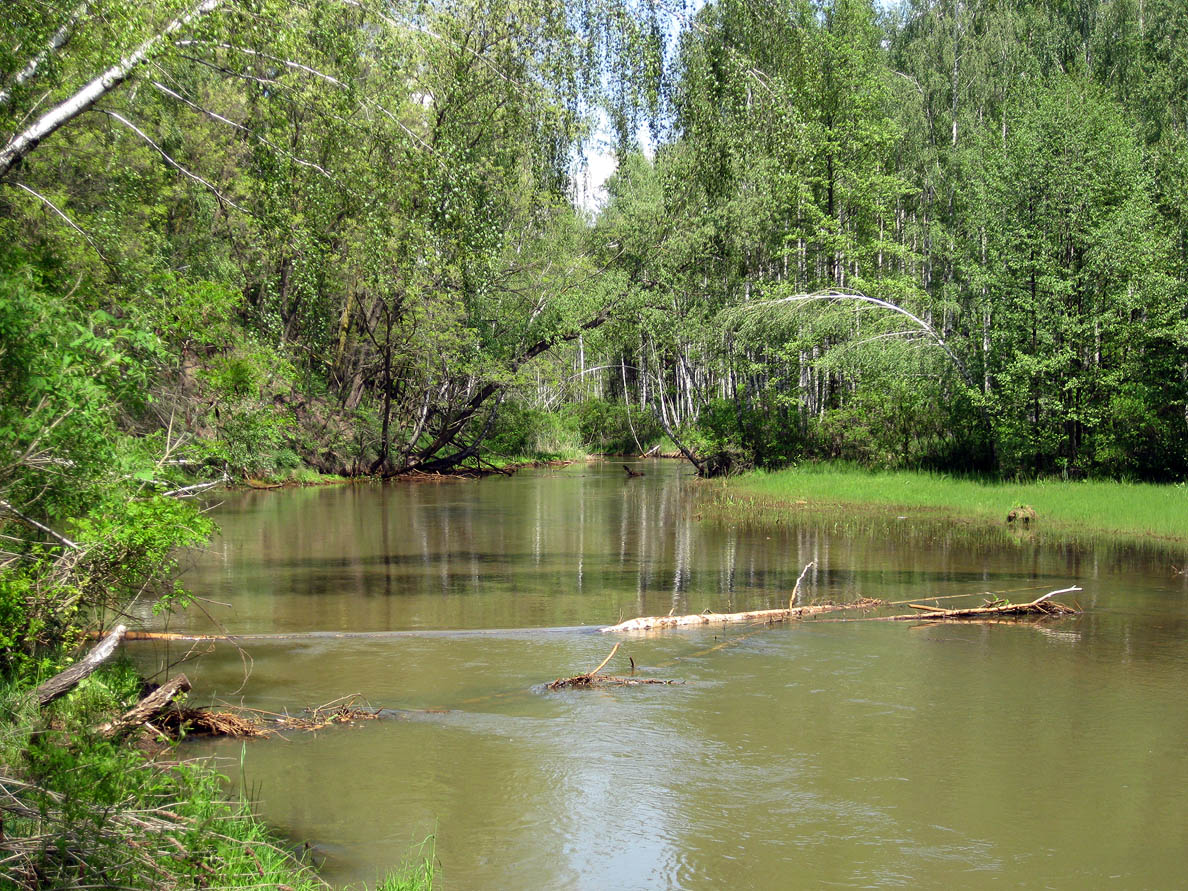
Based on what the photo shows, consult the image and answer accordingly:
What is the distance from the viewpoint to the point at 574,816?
21.1 ft

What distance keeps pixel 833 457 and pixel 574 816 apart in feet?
75.7

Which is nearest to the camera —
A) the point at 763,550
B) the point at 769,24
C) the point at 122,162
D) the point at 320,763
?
the point at 320,763

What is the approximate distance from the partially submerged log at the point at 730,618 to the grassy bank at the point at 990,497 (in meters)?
8.17

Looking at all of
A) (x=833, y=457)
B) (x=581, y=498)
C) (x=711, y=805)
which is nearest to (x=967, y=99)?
(x=833, y=457)

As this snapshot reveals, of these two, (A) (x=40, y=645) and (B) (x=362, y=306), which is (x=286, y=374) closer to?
(A) (x=40, y=645)

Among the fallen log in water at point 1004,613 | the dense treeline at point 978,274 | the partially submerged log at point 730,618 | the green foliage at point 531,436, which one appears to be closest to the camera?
the partially submerged log at point 730,618

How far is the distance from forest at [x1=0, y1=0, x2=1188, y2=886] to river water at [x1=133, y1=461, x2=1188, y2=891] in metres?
1.85

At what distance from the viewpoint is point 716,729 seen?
7.98m

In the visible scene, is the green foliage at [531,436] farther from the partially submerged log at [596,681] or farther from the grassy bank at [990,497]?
the partially submerged log at [596,681]

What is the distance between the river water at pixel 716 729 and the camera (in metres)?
5.94

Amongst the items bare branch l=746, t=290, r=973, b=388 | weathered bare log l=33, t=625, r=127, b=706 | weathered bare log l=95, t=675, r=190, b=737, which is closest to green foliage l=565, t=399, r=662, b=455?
bare branch l=746, t=290, r=973, b=388

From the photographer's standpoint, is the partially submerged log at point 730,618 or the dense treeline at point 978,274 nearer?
the partially submerged log at point 730,618

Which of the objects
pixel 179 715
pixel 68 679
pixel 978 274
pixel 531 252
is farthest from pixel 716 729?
pixel 531 252

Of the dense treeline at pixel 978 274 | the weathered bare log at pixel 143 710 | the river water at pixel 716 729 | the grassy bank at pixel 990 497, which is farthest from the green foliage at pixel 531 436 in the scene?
the weathered bare log at pixel 143 710
